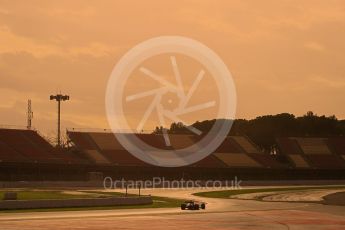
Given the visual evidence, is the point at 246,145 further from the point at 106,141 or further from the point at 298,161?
the point at 106,141

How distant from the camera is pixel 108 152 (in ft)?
370

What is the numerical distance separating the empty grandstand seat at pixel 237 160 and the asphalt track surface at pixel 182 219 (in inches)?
2578

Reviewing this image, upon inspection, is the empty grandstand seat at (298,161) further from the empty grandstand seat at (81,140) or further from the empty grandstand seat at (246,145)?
the empty grandstand seat at (81,140)

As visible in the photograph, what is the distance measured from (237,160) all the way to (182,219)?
80.6m

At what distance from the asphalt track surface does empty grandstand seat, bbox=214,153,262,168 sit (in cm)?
6548

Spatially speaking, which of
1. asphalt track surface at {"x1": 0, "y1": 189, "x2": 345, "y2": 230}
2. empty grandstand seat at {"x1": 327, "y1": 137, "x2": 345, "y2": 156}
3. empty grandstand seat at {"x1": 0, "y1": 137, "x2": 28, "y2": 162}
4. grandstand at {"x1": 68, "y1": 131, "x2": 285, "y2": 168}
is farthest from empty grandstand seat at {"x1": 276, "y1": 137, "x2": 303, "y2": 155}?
asphalt track surface at {"x1": 0, "y1": 189, "x2": 345, "y2": 230}

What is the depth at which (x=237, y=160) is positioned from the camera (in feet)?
399

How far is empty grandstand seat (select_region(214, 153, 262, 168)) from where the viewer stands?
118856 millimetres

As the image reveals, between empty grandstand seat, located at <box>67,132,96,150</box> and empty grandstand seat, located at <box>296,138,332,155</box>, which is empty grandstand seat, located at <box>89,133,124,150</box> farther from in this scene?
empty grandstand seat, located at <box>296,138,332,155</box>

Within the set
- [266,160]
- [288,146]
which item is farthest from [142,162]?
[288,146]

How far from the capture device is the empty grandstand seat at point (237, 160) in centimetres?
11886

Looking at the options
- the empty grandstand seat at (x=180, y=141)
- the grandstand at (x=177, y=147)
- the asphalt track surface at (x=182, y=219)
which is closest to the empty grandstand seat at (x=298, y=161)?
the grandstand at (x=177, y=147)

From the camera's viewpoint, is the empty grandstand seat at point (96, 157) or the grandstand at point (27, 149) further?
the empty grandstand seat at point (96, 157)

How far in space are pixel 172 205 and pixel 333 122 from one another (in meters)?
148
